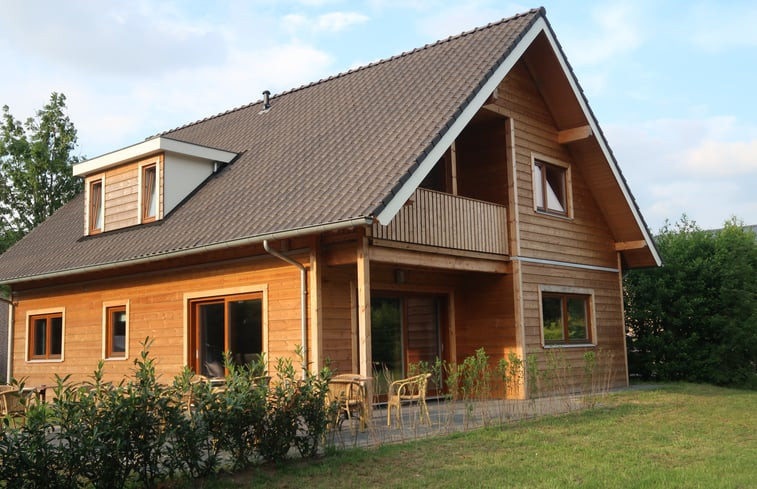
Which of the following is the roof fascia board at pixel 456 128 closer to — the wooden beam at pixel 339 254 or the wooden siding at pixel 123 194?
the wooden beam at pixel 339 254

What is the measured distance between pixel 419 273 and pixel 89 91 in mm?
7134

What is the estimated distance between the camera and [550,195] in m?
15.0

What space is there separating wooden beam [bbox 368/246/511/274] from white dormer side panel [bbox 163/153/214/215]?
4.91 meters

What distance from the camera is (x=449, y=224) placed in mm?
11883

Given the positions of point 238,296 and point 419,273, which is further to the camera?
point 419,273

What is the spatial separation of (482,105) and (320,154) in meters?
2.78

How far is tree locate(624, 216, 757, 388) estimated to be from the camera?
1609 cm

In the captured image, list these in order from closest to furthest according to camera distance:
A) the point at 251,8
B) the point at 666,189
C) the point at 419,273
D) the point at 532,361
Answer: the point at 251,8
the point at 532,361
the point at 419,273
the point at 666,189

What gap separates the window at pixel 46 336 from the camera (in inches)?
602

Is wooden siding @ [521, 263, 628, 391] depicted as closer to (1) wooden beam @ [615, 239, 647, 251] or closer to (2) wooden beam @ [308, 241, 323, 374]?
(1) wooden beam @ [615, 239, 647, 251]

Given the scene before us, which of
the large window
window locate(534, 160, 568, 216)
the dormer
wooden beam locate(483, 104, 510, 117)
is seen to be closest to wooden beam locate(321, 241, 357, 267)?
the large window

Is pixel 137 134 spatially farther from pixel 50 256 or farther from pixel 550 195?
pixel 550 195

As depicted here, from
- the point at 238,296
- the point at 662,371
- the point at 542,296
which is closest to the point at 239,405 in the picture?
the point at 238,296

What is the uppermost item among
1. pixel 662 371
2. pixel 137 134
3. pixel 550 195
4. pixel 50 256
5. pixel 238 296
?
pixel 137 134
